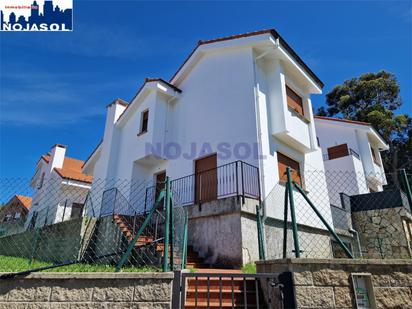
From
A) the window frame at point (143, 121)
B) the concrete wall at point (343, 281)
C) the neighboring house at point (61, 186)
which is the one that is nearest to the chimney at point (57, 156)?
the neighboring house at point (61, 186)

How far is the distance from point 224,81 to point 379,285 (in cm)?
918

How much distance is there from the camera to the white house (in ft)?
47.9

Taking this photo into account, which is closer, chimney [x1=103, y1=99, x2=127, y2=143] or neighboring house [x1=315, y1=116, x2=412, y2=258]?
neighboring house [x1=315, y1=116, x2=412, y2=258]

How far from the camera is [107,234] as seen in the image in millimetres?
8828

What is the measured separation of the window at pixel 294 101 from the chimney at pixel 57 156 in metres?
18.8

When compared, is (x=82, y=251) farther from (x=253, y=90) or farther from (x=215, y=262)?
(x=253, y=90)

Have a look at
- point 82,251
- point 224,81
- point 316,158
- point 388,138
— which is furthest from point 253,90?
point 388,138

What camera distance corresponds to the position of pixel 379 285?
3.38m

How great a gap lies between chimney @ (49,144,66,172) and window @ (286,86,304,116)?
18.8m

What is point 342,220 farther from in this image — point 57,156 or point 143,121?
point 57,156

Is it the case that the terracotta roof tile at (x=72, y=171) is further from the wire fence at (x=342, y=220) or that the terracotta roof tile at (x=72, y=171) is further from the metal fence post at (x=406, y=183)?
the metal fence post at (x=406, y=183)

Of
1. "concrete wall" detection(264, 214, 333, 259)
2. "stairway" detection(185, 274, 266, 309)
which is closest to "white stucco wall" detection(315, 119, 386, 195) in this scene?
"concrete wall" detection(264, 214, 333, 259)

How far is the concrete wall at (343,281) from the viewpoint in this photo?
3.28 m

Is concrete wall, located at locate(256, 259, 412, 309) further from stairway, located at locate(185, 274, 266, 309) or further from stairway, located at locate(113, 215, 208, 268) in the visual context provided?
stairway, located at locate(113, 215, 208, 268)
